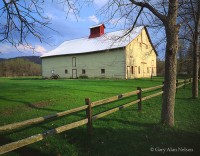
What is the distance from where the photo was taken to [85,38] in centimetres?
4631

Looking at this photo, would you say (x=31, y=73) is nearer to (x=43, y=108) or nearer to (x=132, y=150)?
(x=43, y=108)

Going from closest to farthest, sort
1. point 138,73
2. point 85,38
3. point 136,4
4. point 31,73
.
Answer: point 136,4 < point 138,73 < point 85,38 < point 31,73

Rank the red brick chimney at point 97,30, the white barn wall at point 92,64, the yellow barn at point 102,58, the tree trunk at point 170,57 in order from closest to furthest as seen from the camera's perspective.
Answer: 1. the tree trunk at point 170,57
2. the yellow barn at point 102,58
3. the white barn wall at point 92,64
4. the red brick chimney at point 97,30

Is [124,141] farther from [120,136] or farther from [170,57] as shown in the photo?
[170,57]

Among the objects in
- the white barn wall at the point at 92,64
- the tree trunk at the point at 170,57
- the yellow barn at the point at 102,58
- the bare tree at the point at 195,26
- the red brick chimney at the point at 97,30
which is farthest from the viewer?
the red brick chimney at the point at 97,30

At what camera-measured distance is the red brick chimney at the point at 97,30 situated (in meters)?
42.6

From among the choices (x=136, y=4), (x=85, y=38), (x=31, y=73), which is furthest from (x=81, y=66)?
(x=31, y=73)

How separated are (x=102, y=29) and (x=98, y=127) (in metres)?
→ 37.9

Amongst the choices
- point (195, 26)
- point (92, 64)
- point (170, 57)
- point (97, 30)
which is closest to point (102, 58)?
point (92, 64)

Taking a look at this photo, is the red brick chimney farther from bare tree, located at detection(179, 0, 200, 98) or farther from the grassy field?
the grassy field

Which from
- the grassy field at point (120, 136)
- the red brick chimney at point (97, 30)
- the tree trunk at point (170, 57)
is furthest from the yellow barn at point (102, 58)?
the tree trunk at point (170, 57)

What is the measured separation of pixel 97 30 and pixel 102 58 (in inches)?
376

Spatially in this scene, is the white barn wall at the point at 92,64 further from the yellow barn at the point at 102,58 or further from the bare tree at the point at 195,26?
the bare tree at the point at 195,26

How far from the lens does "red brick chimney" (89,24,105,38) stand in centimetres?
4256
